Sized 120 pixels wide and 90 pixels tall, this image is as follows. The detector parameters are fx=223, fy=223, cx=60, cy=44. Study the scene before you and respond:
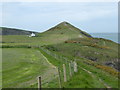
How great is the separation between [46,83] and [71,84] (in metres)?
3.01

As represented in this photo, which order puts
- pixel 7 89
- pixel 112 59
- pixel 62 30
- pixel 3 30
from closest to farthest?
pixel 7 89
pixel 112 59
pixel 62 30
pixel 3 30

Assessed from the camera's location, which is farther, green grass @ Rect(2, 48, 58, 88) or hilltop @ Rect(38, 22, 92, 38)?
hilltop @ Rect(38, 22, 92, 38)

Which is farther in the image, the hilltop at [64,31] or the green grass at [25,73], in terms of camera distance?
the hilltop at [64,31]

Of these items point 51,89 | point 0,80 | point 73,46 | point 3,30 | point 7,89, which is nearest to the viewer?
point 51,89

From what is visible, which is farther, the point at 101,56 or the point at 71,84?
the point at 101,56

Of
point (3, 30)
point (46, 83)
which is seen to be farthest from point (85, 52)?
point (3, 30)

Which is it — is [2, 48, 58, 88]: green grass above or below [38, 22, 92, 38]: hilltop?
below

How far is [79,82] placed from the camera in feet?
75.6

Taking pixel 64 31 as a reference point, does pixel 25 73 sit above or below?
below

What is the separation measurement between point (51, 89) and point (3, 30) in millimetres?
171019

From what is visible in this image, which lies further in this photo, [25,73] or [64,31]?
[64,31]

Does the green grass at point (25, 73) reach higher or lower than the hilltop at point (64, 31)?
lower

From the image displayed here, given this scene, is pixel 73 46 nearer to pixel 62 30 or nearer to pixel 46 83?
pixel 46 83

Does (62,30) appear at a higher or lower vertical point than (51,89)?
higher
